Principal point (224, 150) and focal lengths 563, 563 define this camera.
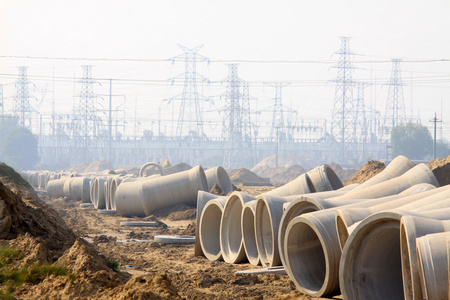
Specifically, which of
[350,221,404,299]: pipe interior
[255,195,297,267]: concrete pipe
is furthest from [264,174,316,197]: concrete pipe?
[350,221,404,299]: pipe interior

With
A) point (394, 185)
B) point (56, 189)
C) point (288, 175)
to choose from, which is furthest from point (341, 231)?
point (288, 175)

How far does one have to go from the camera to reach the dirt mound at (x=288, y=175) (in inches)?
2505

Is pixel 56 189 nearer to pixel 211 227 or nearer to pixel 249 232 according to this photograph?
pixel 211 227

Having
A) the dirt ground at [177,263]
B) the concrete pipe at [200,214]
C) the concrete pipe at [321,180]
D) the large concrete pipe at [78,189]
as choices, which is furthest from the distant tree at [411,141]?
the concrete pipe at [200,214]

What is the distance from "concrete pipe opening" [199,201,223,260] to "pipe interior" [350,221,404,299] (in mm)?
5515

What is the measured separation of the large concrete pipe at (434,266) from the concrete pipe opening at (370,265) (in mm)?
944

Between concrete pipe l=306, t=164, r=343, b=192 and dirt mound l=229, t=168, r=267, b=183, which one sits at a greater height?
concrete pipe l=306, t=164, r=343, b=192

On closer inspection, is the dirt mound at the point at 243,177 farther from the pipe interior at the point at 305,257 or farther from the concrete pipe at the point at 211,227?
the pipe interior at the point at 305,257

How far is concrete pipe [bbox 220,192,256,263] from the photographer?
37.4 ft

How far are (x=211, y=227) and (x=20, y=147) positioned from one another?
266 ft

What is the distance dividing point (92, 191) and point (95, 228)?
10.2 metres

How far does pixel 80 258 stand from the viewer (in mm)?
6707

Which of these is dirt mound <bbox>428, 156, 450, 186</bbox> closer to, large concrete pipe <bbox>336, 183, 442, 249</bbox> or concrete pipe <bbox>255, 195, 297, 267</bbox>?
concrete pipe <bbox>255, 195, 297, 267</bbox>

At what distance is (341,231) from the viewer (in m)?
7.30
